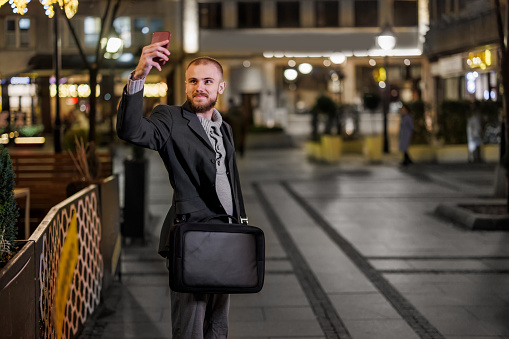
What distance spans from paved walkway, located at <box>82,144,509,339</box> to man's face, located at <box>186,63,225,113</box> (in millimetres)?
2524

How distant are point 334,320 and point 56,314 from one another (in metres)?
2.55

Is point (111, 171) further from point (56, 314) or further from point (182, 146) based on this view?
point (182, 146)

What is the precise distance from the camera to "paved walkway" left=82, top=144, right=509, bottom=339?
7000mm

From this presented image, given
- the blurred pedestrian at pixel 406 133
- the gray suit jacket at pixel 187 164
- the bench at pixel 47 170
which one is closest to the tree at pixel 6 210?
the gray suit jacket at pixel 187 164

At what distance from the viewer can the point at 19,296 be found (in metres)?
4.05

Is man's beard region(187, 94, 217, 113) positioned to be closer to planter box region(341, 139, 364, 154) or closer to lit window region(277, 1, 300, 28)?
planter box region(341, 139, 364, 154)

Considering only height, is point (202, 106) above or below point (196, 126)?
above

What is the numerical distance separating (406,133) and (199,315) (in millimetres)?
19718

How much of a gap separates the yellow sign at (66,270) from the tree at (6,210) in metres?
0.98

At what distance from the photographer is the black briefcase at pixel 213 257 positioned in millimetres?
4418

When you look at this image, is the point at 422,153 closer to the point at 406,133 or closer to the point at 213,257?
the point at 406,133

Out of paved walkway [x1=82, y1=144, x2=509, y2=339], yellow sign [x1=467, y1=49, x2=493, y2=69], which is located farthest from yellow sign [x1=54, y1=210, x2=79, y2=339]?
yellow sign [x1=467, y1=49, x2=493, y2=69]

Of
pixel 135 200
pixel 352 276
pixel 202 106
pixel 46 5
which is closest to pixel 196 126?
pixel 202 106

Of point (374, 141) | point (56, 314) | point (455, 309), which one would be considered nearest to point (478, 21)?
point (374, 141)
